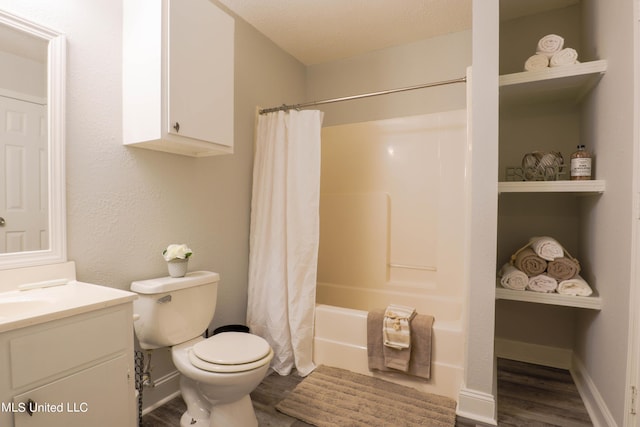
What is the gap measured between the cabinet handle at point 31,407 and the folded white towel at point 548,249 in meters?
2.45

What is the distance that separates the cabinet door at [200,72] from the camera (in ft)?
5.24

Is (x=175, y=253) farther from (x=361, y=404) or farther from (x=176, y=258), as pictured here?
(x=361, y=404)

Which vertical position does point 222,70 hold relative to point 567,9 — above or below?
below

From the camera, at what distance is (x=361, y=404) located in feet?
6.18

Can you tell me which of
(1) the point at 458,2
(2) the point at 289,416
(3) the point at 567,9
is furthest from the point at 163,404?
(3) the point at 567,9

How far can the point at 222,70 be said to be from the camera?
1.86 meters

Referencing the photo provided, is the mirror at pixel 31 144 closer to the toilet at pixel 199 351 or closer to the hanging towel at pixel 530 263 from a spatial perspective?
the toilet at pixel 199 351

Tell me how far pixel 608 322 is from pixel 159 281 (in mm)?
2335

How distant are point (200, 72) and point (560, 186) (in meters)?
2.10

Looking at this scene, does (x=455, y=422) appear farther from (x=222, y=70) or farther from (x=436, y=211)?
(x=222, y=70)

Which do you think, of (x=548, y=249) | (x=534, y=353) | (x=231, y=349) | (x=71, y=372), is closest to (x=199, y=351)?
(x=231, y=349)

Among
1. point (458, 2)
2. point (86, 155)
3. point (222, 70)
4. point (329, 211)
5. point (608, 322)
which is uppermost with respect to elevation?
point (458, 2)

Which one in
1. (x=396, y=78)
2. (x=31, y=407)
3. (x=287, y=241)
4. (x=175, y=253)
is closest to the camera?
(x=31, y=407)

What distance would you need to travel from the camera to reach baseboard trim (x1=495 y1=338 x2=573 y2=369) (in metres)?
2.39
